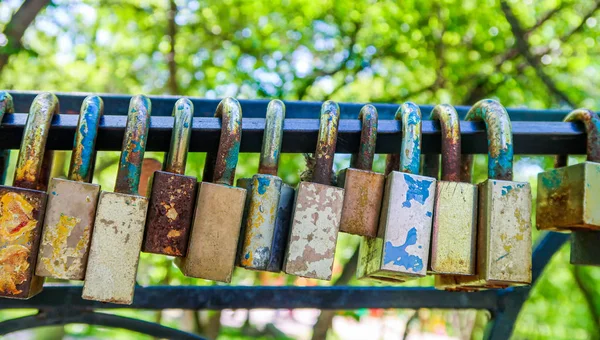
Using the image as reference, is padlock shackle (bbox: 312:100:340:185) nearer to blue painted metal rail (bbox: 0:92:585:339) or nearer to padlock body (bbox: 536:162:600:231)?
blue painted metal rail (bbox: 0:92:585:339)

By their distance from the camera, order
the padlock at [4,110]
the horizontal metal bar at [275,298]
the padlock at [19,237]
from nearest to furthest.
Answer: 1. the padlock at [19,237]
2. the padlock at [4,110]
3. the horizontal metal bar at [275,298]

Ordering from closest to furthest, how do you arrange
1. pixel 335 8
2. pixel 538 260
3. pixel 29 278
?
pixel 29 278 < pixel 538 260 < pixel 335 8

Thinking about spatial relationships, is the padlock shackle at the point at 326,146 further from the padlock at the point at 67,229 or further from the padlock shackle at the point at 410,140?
the padlock at the point at 67,229

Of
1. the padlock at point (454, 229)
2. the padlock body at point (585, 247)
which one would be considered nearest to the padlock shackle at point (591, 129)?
the padlock body at point (585, 247)

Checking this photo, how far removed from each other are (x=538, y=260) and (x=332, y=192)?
791 millimetres

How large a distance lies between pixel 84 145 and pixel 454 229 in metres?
0.52

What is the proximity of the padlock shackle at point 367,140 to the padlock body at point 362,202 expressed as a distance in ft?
0.18

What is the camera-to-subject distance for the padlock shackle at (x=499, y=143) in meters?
0.82

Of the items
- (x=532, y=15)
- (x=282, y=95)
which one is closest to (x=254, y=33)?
(x=282, y=95)

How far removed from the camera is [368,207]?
2.53 feet

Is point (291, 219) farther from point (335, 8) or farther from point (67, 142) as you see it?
point (335, 8)

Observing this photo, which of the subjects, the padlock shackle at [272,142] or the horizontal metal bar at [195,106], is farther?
the horizontal metal bar at [195,106]

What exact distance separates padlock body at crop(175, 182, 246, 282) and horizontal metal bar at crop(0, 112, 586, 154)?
13 cm

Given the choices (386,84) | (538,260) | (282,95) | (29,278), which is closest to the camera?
(29,278)
